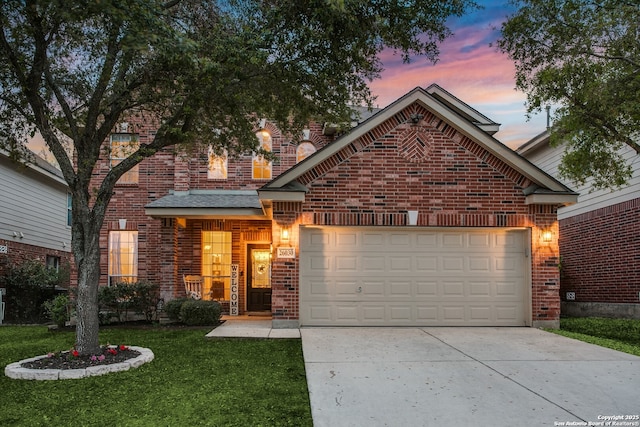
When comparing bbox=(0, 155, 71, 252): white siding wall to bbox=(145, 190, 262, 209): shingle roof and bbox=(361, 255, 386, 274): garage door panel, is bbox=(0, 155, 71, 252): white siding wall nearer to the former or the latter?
bbox=(145, 190, 262, 209): shingle roof

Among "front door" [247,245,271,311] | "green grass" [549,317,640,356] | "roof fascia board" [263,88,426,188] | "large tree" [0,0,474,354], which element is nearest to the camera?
"large tree" [0,0,474,354]

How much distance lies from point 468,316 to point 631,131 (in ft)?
17.1

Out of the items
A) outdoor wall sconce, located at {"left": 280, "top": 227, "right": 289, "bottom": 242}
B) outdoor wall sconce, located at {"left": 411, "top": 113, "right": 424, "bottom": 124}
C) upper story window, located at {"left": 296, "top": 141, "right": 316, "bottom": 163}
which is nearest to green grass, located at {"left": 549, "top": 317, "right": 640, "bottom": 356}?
outdoor wall sconce, located at {"left": 411, "top": 113, "right": 424, "bottom": 124}

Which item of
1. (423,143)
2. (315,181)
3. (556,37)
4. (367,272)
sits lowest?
(367,272)

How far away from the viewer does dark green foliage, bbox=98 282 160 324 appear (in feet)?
41.9

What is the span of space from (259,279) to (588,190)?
10635 mm

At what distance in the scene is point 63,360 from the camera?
313 inches

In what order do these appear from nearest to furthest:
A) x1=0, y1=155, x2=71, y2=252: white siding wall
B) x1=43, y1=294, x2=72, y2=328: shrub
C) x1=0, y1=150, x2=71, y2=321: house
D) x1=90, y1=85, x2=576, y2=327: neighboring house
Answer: x1=90, y1=85, x2=576, y2=327: neighboring house
x1=43, y1=294, x2=72, y2=328: shrub
x1=0, y1=150, x2=71, y2=321: house
x1=0, y1=155, x2=71, y2=252: white siding wall

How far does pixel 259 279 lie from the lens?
15.6 m

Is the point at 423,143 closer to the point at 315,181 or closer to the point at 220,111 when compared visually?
the point at 315,181

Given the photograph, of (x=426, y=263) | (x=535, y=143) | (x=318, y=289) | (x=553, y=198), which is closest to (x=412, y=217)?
(x=426, y=263)

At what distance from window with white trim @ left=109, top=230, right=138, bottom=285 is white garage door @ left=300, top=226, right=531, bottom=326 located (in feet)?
19.7

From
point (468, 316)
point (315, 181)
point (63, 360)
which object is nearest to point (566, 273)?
point (468, 316)

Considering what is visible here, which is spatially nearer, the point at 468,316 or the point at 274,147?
the point at 468,316
